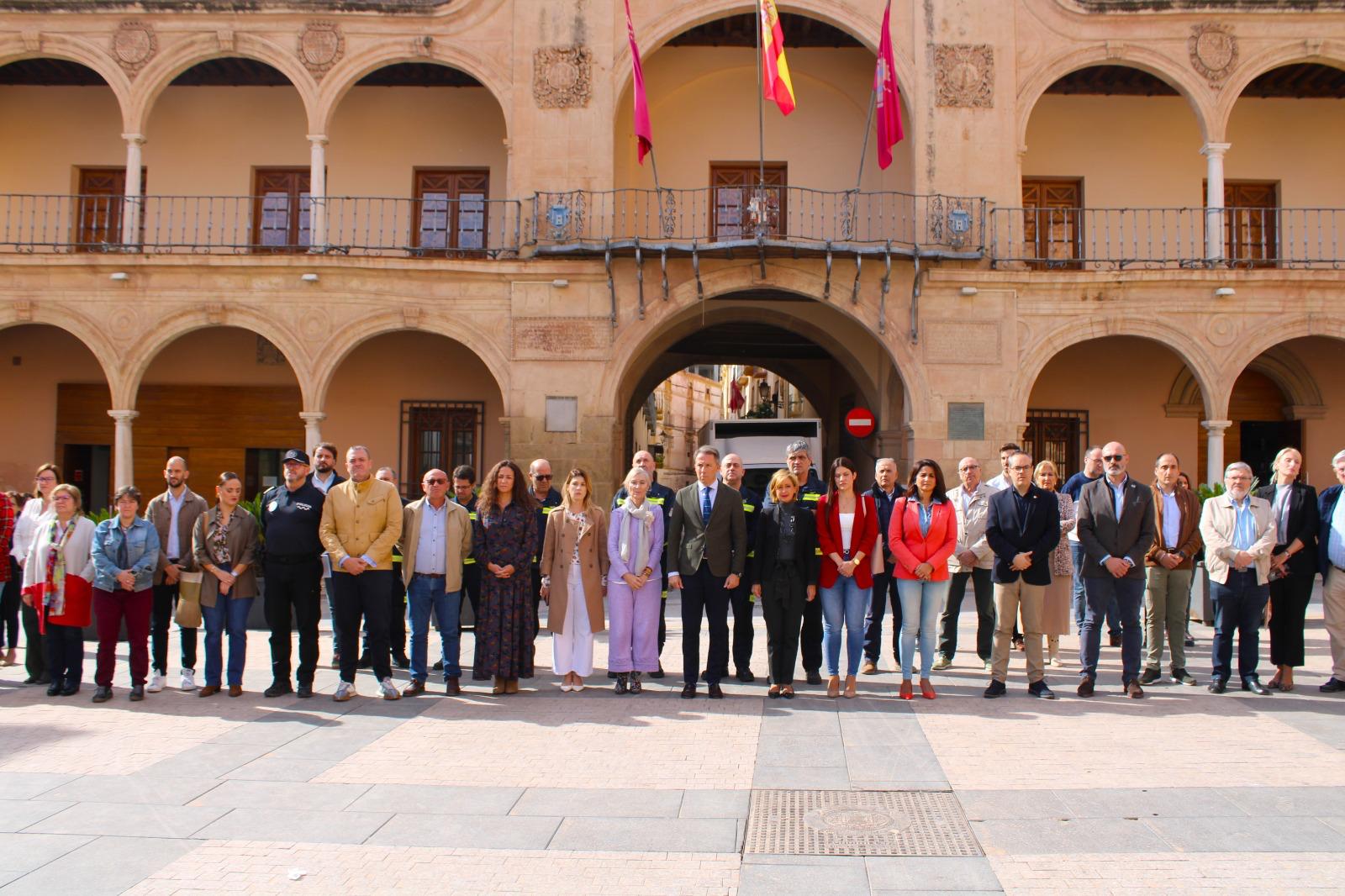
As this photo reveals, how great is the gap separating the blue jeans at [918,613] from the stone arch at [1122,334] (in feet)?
28.6

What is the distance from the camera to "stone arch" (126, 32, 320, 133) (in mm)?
16297

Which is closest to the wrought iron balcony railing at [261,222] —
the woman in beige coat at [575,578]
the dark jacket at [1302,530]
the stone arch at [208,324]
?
the stone arch at [208,324]

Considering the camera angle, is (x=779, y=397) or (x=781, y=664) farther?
(x=779, y=397)

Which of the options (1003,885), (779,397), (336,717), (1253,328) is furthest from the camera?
(779,397)

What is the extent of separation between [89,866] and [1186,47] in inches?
684

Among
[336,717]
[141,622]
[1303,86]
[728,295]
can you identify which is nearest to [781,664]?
[336,717]

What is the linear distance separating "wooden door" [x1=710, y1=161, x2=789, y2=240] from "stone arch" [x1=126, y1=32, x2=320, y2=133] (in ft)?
21.4

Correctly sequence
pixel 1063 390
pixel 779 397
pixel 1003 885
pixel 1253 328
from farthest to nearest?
pixel 779 397 < pixel 1063 390 < pixel 1253 328 < pixel 1003 885

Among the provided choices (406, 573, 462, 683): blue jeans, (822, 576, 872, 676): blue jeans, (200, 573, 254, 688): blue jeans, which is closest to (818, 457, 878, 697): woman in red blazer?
(822, 576, 872, 676): blue jeans

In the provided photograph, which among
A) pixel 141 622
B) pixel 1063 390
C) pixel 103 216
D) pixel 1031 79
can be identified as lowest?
pixel 141 622

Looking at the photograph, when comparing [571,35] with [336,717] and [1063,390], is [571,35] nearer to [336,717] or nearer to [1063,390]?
[1063,390]

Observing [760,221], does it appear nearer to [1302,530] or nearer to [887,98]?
[887,98]

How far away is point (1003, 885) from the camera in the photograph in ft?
13.9

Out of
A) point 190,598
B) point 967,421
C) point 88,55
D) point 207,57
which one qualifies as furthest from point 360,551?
point 88,55
